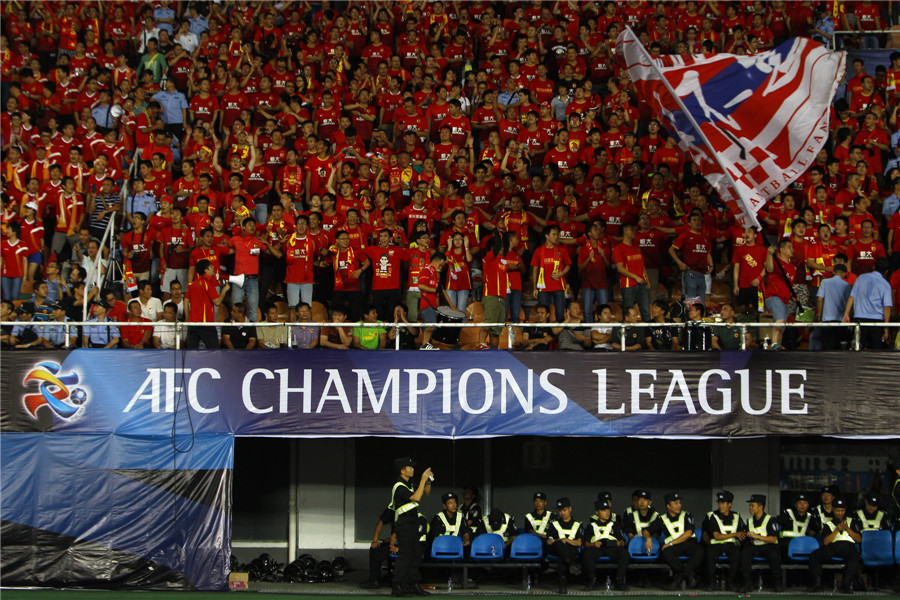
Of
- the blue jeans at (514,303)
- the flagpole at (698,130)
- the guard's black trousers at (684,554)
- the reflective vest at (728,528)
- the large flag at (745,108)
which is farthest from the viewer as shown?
the blue jeans at (514,303)

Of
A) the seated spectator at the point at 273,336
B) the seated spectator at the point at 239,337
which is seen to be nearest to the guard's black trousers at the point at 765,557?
the seated spectator at the point at 273,336

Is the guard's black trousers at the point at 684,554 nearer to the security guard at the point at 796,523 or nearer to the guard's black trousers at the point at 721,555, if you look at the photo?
the guard's black trousers at the point at 721,555

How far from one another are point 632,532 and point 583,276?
382 centimetres

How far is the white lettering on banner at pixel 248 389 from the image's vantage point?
15555mm

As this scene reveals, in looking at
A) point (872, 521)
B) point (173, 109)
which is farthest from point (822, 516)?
point (173, 109)

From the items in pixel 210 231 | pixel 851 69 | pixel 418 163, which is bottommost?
pixel 210 231

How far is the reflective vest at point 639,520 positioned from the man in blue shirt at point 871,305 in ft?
12.3

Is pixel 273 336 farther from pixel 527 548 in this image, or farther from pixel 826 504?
pixel 826 504

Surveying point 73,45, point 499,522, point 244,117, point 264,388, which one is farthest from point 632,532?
point 73,45

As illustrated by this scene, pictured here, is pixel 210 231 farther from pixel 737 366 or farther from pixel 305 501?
pixel 737 366

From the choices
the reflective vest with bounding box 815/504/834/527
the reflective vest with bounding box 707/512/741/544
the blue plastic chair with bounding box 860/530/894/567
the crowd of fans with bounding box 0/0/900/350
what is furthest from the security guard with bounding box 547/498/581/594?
the blue plastic chair with bounding box 860/530/894/567

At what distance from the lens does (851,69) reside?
22000mm

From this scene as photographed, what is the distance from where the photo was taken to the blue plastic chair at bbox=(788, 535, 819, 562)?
15.9m

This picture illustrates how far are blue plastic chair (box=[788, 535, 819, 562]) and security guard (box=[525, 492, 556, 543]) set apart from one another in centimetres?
333
